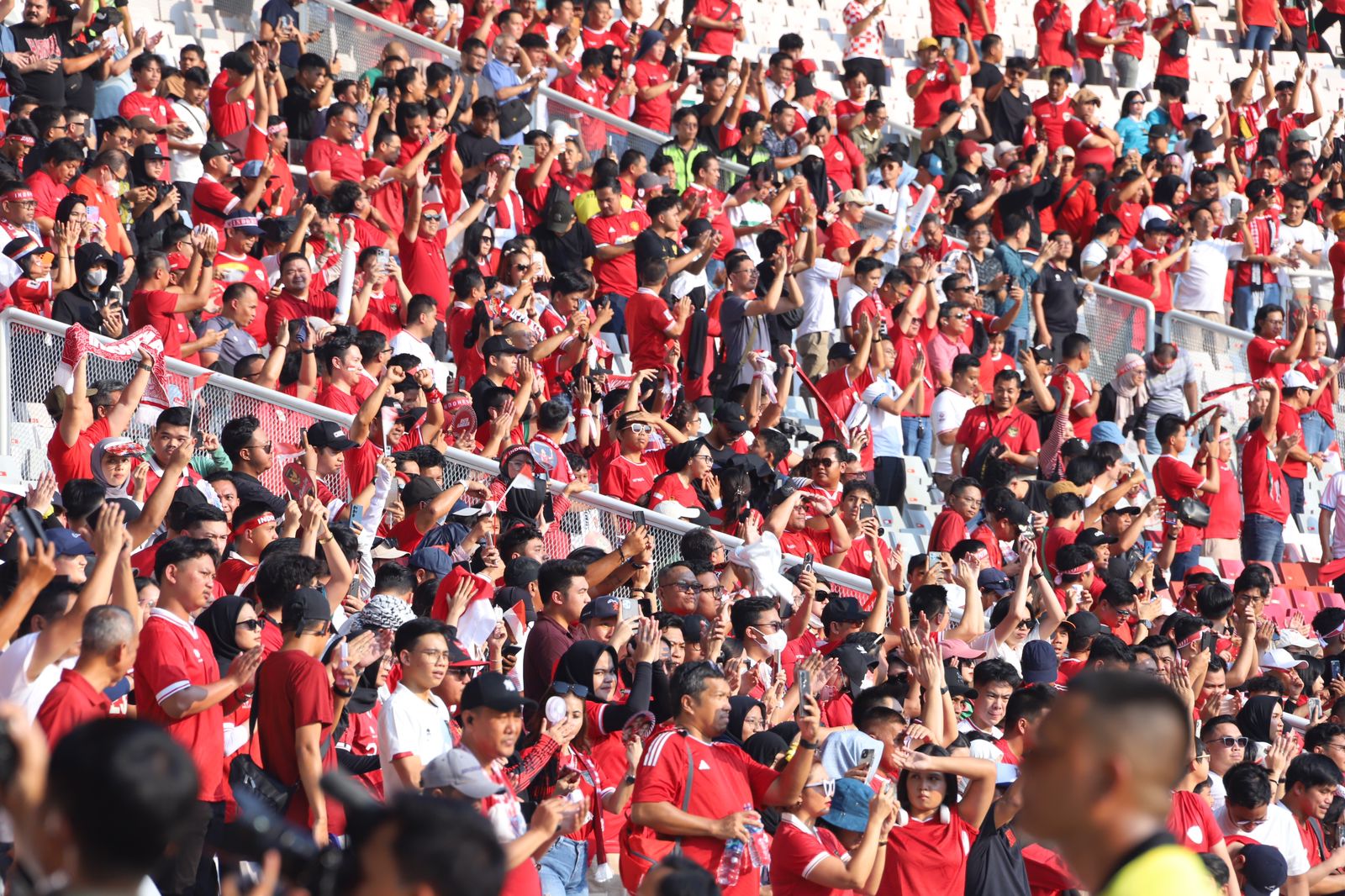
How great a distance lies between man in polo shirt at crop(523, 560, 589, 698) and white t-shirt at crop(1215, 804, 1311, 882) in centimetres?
278

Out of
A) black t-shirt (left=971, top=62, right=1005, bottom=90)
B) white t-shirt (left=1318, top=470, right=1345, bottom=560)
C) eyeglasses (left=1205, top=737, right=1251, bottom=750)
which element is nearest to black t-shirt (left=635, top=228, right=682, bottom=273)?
white t-shirt (left=1318, top=470, right=1345, bottom=560)

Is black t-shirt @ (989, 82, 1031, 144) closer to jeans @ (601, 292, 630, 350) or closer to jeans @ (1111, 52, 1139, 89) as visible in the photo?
jeans @ (1111, 52, 1139, 89)

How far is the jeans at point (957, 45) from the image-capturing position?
19.6m

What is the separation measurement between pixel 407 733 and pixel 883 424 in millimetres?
7215

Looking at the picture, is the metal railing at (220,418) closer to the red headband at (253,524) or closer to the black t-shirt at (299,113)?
the red headband at (253,524)

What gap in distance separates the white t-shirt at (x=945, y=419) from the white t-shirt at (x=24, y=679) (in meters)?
8.51

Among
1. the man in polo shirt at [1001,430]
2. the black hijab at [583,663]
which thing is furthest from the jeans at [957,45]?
the black hijab at [583,663]

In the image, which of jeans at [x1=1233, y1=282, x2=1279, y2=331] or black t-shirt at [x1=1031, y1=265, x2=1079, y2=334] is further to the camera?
jeans at [x1=1233, y1=282, x2=1279, y2=331]

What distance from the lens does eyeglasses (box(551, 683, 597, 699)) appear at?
7051 mm

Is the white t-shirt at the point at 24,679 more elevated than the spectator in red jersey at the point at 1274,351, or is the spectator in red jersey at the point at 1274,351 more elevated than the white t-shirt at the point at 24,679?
the white t-shirt at the point at 24,679

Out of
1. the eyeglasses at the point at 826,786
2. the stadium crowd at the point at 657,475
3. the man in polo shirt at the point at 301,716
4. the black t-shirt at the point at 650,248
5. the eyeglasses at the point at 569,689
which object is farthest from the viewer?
the black t-shirt at the point at 650,248

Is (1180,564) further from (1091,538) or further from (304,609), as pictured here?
(304,609)

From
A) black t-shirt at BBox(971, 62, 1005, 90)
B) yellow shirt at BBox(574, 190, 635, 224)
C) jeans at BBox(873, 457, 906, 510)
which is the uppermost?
black t-shirt at BBox(971, 62, 1005, 90)

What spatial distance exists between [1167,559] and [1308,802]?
4214 millimetres
